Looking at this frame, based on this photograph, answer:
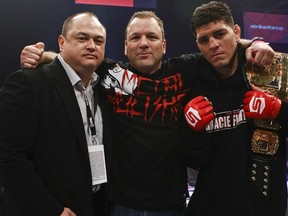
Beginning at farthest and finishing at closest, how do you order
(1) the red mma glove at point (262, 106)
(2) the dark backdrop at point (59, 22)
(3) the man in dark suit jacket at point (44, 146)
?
(2) the dark backdrop at point (59, 22), (1) the red mma glove at point (262, 106), (3) the man in dark suit jacket at point (44, 146)

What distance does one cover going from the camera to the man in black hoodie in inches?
54.3

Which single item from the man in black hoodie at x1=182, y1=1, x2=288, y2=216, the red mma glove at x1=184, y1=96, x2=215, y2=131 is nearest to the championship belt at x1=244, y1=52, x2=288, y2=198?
the man in black hoodie at x1=182, y1=1, x2=288, y2=216

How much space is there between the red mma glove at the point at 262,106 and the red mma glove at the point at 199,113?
15 cm

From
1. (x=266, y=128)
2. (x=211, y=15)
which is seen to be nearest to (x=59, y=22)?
(x=211, y=15)

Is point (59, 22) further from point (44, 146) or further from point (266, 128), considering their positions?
point (266, 128)

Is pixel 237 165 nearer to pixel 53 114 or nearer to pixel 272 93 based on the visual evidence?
pixel 272 93

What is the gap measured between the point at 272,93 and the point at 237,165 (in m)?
0.34

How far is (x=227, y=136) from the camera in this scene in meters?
1.47

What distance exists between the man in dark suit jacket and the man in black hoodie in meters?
0.44

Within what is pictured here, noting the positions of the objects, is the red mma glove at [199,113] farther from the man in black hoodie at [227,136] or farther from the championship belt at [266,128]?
the championship belt at [266,128]

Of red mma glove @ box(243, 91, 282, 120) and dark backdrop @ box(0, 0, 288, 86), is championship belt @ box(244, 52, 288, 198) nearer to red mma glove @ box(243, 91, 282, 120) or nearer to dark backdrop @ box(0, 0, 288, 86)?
red mma glove @ box(243, 91, 282, 120)

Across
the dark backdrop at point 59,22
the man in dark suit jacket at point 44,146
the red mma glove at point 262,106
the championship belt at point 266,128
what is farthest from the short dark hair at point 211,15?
the dark backdrop at point 59,22

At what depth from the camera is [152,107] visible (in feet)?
4.98

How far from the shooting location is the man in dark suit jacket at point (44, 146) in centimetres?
120
